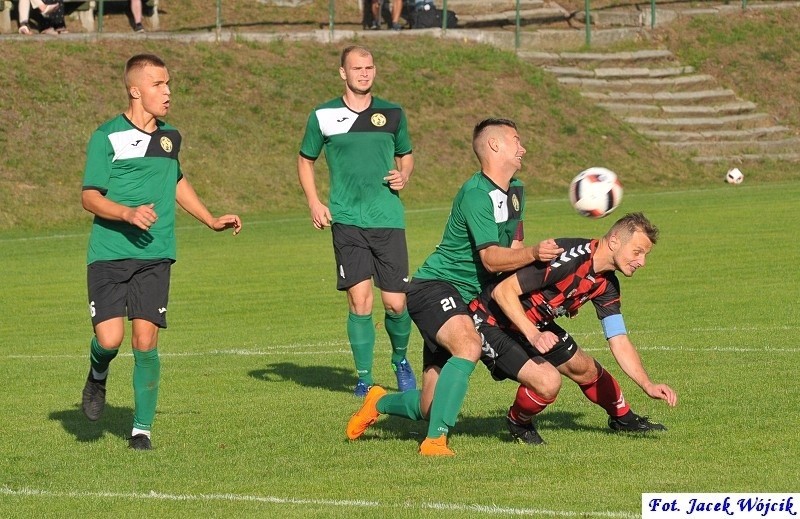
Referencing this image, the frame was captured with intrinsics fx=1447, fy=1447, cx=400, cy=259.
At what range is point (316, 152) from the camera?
11.2 m

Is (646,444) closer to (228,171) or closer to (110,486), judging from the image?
(110,486)

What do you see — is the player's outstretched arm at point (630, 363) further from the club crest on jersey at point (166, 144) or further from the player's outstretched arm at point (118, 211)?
the club crest on jersey at point (166, 144)

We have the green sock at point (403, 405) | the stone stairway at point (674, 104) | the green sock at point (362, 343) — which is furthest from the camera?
the stone stairway at point (674, 104)

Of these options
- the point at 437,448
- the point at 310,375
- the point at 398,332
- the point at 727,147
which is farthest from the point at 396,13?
the point at 437,448

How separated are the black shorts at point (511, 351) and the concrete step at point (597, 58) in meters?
28.9

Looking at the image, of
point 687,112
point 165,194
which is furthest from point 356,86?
point 687,112

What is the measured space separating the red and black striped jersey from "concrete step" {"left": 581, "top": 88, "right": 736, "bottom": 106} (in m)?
27.5

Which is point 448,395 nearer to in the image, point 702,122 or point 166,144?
point 166,144

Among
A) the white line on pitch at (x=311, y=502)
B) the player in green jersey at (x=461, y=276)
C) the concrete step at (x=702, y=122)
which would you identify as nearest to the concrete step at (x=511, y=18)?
the concrete step at (x=702, y=122)

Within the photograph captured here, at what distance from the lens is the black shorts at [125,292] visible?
8.51 metres

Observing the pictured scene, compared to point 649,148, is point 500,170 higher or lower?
higher

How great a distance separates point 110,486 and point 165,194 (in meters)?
2.01

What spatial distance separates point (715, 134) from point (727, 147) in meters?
0.73

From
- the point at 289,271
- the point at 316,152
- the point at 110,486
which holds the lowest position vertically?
the point at 289,271
